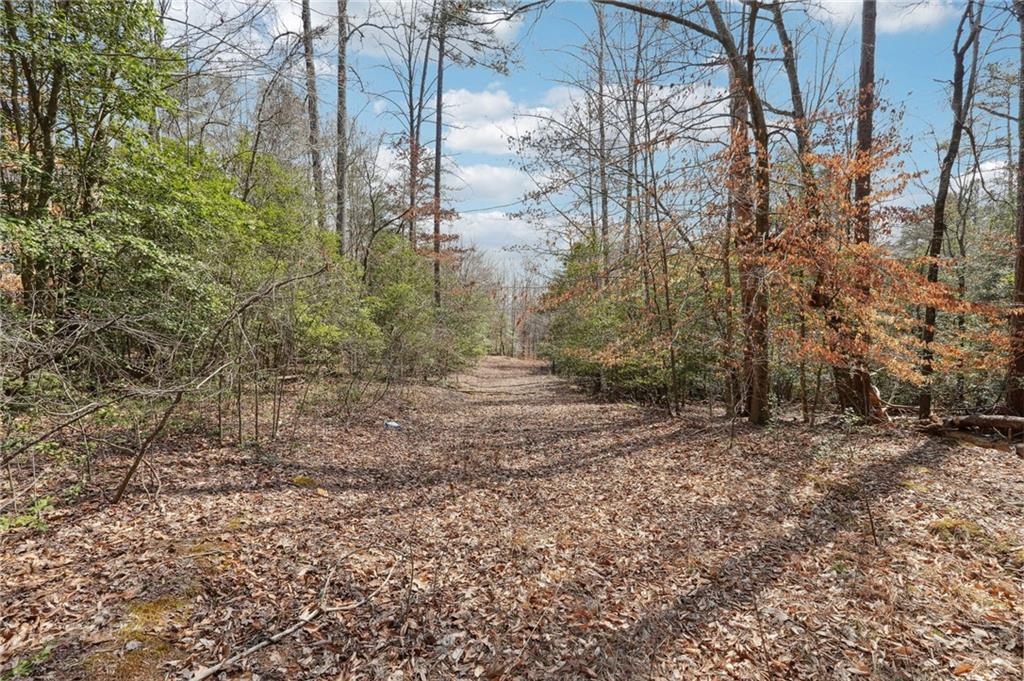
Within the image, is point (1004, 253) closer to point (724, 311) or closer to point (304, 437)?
point (724, 311)

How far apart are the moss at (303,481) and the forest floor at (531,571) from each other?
0.12 ft

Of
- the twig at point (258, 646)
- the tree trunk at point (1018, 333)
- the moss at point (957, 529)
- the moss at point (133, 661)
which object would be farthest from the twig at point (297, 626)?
the tree trunk at point (1018, 333)

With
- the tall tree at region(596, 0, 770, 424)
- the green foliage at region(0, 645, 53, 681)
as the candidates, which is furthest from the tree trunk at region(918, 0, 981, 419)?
the green foliage at region(0, 645, 53, 681)

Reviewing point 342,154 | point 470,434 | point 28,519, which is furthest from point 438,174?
point 28,519

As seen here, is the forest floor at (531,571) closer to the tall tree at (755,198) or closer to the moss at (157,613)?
the moss at (157,613)

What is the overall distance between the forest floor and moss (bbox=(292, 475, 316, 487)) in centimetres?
4

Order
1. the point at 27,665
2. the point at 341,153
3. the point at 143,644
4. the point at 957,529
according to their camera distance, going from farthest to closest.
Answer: the point at 341,153 → the point at 957,529 → the point at 143,644 → the point at 27,665

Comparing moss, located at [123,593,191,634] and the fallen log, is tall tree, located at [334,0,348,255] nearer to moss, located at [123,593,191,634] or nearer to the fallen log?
moss, located at [123,593,191,634]

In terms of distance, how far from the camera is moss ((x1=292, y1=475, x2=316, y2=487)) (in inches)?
207

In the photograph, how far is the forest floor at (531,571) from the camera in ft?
8.86

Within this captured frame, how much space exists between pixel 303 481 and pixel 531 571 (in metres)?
3.07

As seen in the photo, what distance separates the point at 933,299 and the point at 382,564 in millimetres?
7815

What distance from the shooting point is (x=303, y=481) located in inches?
210

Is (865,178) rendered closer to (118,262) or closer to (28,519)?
(118,262)
